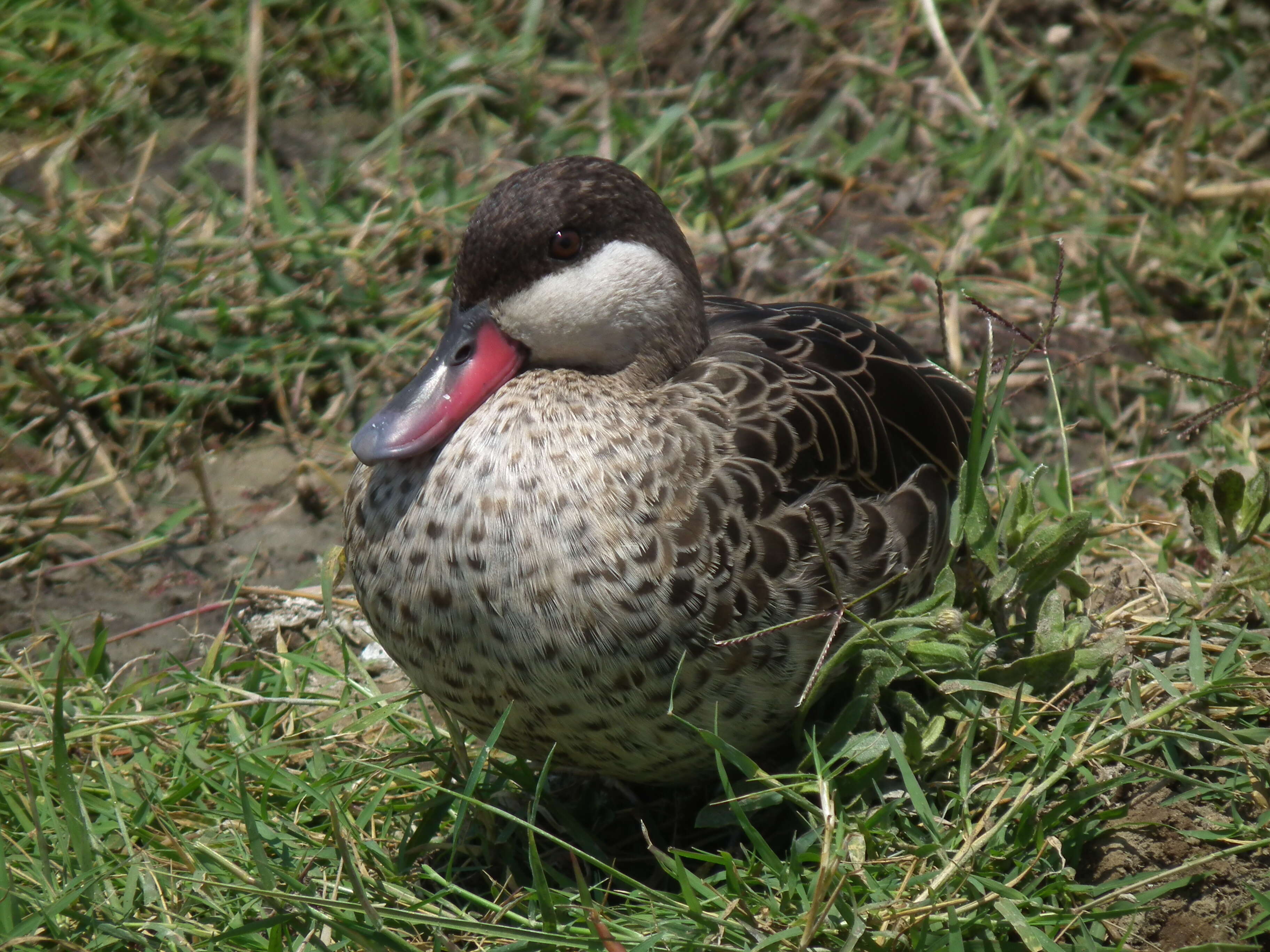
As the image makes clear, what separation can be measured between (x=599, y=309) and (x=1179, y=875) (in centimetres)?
146

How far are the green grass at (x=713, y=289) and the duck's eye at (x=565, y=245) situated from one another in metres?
0.80

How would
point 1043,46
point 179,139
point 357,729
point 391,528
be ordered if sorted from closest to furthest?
point 391,528, point 357,729, point 179,139, point 1043,46

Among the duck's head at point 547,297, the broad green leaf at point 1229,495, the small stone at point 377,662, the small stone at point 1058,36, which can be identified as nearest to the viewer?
the duck's head at point 547,297

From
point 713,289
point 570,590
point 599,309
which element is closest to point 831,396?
point 599,309

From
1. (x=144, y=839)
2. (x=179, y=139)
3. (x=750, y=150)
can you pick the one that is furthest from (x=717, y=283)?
(x=144, y=839)

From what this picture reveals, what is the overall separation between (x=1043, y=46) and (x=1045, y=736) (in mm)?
3246

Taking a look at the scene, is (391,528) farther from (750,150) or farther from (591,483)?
(750,150)

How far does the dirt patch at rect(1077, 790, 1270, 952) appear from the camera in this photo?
2.40m

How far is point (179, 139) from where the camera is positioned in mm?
4680

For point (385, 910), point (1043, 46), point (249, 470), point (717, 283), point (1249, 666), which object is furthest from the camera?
point (1043, 46)

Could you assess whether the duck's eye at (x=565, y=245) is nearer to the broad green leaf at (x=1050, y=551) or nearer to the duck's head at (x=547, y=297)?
the duck's head at (x=547, y=297)

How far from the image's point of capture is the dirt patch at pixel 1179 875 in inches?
94.4

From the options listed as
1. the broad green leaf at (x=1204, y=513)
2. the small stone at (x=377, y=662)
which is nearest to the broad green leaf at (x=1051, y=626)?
the broad green leaf at (x=1204, y=513)

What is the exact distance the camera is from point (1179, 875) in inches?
95.7
